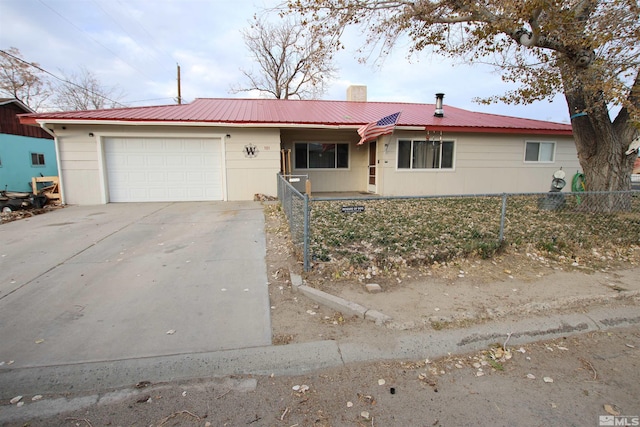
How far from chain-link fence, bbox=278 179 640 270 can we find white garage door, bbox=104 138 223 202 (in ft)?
18.0

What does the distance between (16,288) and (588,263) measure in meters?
7.71

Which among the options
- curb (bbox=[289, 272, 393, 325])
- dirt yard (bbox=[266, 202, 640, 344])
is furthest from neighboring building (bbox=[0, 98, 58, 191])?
dirt yard (bbox=[266, 202, 640, 344])

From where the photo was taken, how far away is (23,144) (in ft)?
48.6

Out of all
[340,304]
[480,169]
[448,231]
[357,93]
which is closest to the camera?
[340,304]

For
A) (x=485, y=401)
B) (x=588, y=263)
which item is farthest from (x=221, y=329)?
(x=588, y=263)

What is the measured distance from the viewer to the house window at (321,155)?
1342 centimetres

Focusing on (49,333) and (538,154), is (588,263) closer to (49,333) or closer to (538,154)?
(49,333)

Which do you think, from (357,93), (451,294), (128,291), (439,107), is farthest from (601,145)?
(357,93)

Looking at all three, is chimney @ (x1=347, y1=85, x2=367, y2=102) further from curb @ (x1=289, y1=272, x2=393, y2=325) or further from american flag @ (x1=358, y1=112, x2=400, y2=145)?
curb @ (x1=289, y1=272, x2=393, y2=325)

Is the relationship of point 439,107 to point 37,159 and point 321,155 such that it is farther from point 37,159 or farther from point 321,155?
point 37,159

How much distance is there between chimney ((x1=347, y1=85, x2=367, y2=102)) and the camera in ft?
54.3

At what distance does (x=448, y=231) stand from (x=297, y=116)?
25.5 feet

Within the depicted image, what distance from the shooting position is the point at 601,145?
7523 millimetres

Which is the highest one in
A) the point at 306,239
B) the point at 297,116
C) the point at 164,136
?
the point at 297,116
